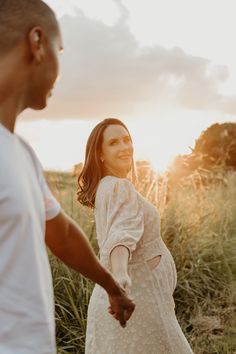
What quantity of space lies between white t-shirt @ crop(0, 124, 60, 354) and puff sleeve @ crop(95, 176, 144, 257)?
1.53 meters

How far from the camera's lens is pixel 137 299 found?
3186 millimetres

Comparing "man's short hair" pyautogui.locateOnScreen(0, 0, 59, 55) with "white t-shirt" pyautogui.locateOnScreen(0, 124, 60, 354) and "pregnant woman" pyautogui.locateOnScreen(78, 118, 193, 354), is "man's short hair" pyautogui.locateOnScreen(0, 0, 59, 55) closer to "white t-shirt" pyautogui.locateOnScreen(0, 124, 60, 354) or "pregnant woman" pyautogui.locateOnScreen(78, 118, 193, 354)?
"white t-shirt" pyautogui.locateOnScreen(0, 124, 60, 354)

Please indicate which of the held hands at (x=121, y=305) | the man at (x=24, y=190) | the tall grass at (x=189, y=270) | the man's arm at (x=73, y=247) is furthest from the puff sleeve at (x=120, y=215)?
the tall grass at (x=189, y=270)

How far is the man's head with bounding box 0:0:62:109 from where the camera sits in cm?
152

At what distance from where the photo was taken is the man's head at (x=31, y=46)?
4.98ft

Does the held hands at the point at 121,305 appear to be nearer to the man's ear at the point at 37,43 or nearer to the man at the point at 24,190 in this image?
the man at the point at 24,190

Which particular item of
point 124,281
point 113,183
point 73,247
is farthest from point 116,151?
point 73,247

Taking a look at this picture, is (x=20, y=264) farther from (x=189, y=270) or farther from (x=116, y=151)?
(x=189, y=270)

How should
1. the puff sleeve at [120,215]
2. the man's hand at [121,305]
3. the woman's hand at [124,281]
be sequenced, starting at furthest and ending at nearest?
the puff sleeve at [120,215] → the woman's hand at [124,281] → the man's hand at [121,305]

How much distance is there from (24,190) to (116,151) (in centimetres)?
203

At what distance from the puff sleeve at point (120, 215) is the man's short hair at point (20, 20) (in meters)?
1.57

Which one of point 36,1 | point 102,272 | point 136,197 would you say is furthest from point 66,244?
point 136,197

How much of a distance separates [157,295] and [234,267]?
385 centimetres

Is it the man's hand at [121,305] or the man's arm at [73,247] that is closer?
the man's arm at [73,247]
